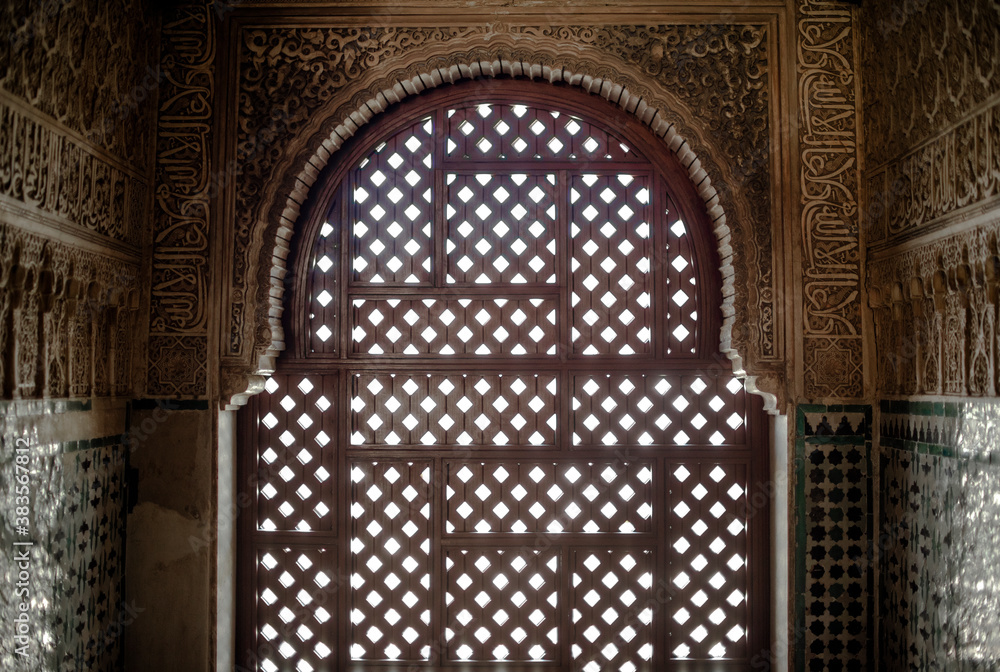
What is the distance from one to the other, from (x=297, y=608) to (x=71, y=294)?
1.77m

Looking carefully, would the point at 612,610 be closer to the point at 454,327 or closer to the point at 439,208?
the point at 454,327

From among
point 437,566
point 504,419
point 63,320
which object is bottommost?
point 437,566

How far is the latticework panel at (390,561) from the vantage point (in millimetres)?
3268

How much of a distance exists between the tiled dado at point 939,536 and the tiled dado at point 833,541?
0.26 feet

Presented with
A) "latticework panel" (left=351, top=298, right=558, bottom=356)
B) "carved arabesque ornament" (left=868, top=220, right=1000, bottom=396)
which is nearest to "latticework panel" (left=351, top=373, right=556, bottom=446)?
"latticework panel" (left=351, top=298, right=558, bottom=356)

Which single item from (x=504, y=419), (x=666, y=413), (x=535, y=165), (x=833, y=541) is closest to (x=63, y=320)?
(x=504, y=419)

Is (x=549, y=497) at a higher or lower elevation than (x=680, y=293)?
lower

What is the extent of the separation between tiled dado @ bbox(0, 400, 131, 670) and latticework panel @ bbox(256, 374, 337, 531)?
0.62m

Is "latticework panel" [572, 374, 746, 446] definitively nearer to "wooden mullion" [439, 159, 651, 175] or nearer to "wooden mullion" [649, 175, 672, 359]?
"wooden mullion" [649, 175, 672, 359]

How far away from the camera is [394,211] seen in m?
3.38

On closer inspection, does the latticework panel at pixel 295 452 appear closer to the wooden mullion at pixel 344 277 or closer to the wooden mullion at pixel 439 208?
the wooden mullion at pixel 344 277

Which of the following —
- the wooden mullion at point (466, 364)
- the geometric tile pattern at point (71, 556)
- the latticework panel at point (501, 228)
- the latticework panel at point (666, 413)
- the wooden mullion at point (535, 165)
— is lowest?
the geometric tile pattern at point (71, 556)

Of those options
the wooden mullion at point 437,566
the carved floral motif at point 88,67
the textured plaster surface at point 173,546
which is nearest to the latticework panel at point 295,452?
the textured plaster surface at point 173,546

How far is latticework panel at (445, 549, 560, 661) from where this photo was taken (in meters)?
3.27
